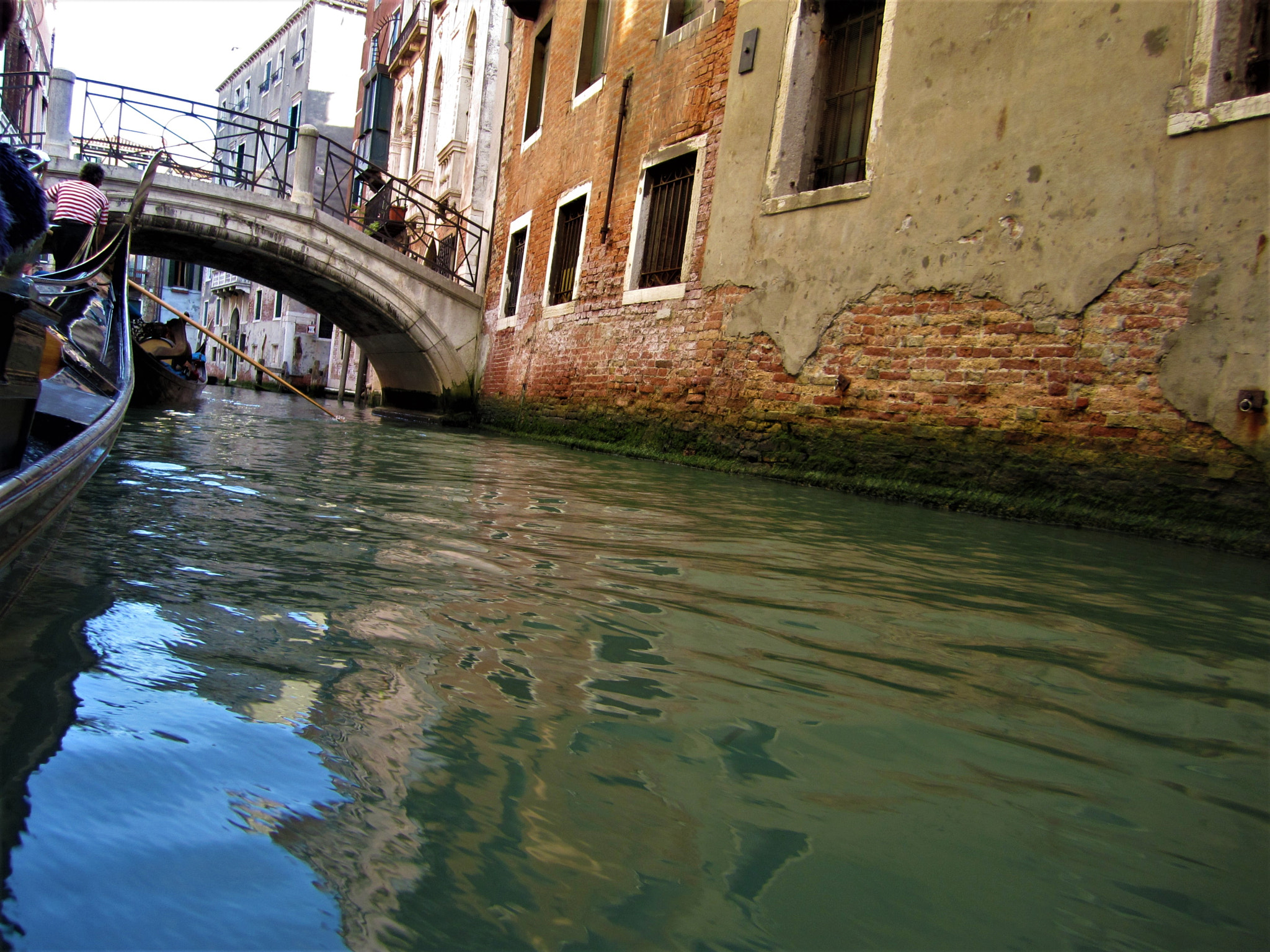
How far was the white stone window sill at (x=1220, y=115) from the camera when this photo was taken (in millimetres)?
3412

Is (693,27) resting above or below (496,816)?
above

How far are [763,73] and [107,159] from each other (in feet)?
22.5

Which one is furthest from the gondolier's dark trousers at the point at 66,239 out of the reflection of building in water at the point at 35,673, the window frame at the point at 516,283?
the reflection of building in water at the point at 35,673

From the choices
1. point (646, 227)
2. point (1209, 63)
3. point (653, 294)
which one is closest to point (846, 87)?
point (653, 294)

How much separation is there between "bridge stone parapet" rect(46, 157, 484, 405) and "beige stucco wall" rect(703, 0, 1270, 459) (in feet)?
18.4

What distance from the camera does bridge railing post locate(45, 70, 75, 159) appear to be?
859cm

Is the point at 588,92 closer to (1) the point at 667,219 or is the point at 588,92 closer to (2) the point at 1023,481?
(1) the point at 667,219

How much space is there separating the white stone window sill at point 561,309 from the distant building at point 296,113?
43.8ft

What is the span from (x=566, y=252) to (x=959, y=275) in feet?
16.5

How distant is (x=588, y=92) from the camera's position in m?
8.43

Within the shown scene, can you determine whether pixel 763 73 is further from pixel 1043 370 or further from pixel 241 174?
pixel 241 174

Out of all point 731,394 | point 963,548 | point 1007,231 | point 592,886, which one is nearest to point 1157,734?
point 592,886

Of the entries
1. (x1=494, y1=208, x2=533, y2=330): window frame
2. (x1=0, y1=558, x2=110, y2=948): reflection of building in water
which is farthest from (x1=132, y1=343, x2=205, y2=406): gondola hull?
(x1=0, y1=558, x2=110, y2=948): reflection of building in water

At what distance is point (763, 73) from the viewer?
6.01m
